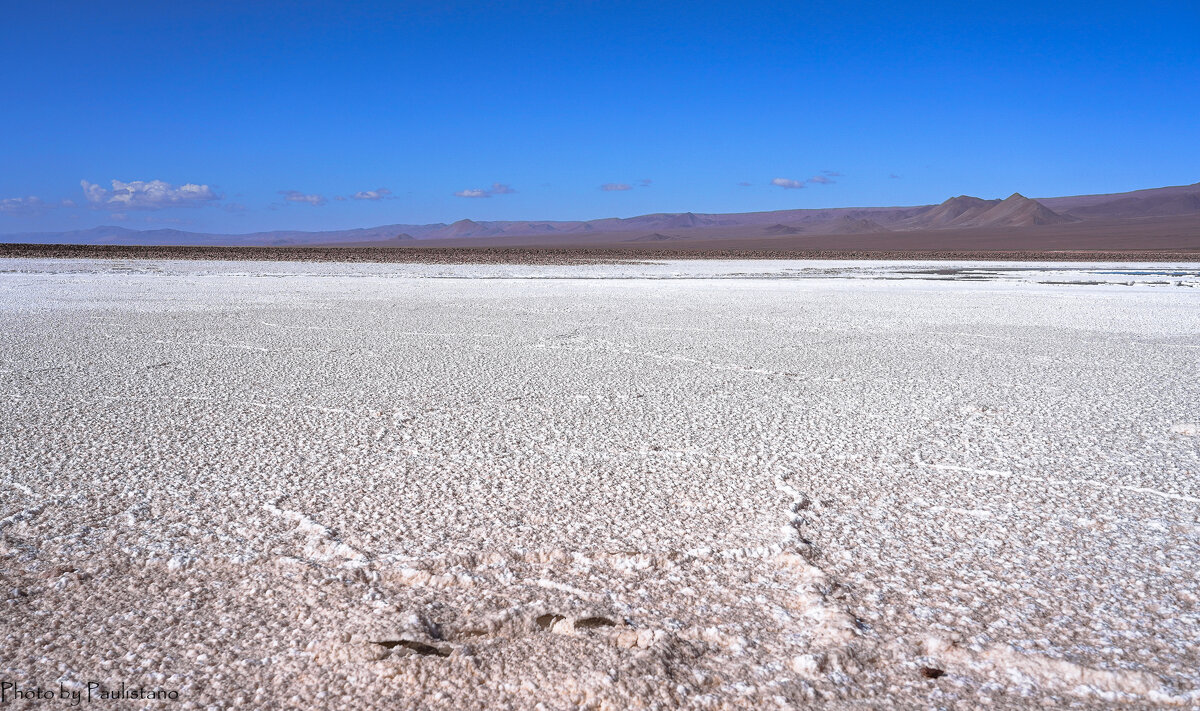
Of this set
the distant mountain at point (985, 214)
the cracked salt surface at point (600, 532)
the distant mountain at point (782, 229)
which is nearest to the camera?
the cracked salt surface at point (600, 532)

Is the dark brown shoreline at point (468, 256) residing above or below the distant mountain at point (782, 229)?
below

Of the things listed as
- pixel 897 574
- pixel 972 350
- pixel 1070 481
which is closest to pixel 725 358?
pixel 972 350

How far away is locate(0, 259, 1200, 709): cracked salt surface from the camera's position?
1409mm

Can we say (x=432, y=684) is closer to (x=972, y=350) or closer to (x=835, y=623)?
(x=835, y=623)

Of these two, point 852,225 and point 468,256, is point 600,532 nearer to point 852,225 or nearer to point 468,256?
point 468,256

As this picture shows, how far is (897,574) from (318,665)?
1.17m

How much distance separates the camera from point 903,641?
150 centimetres

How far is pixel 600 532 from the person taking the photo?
1983mm

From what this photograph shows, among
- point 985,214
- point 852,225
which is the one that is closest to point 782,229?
point 852,225

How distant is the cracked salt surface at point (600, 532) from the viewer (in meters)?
1.41

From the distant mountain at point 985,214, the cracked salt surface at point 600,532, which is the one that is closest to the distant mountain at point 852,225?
the distant mountain at point 985,214

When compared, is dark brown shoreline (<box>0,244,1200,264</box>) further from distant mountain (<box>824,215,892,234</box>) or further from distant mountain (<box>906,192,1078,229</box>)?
distant mountain (<box>824,215,892,234</box>)

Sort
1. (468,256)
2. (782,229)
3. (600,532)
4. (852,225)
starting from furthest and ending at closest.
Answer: (852,225) < (782,229) < (468,256) < (600,532)

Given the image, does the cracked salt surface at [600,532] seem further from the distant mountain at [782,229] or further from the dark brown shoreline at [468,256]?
the distant mountain at [782,229]
